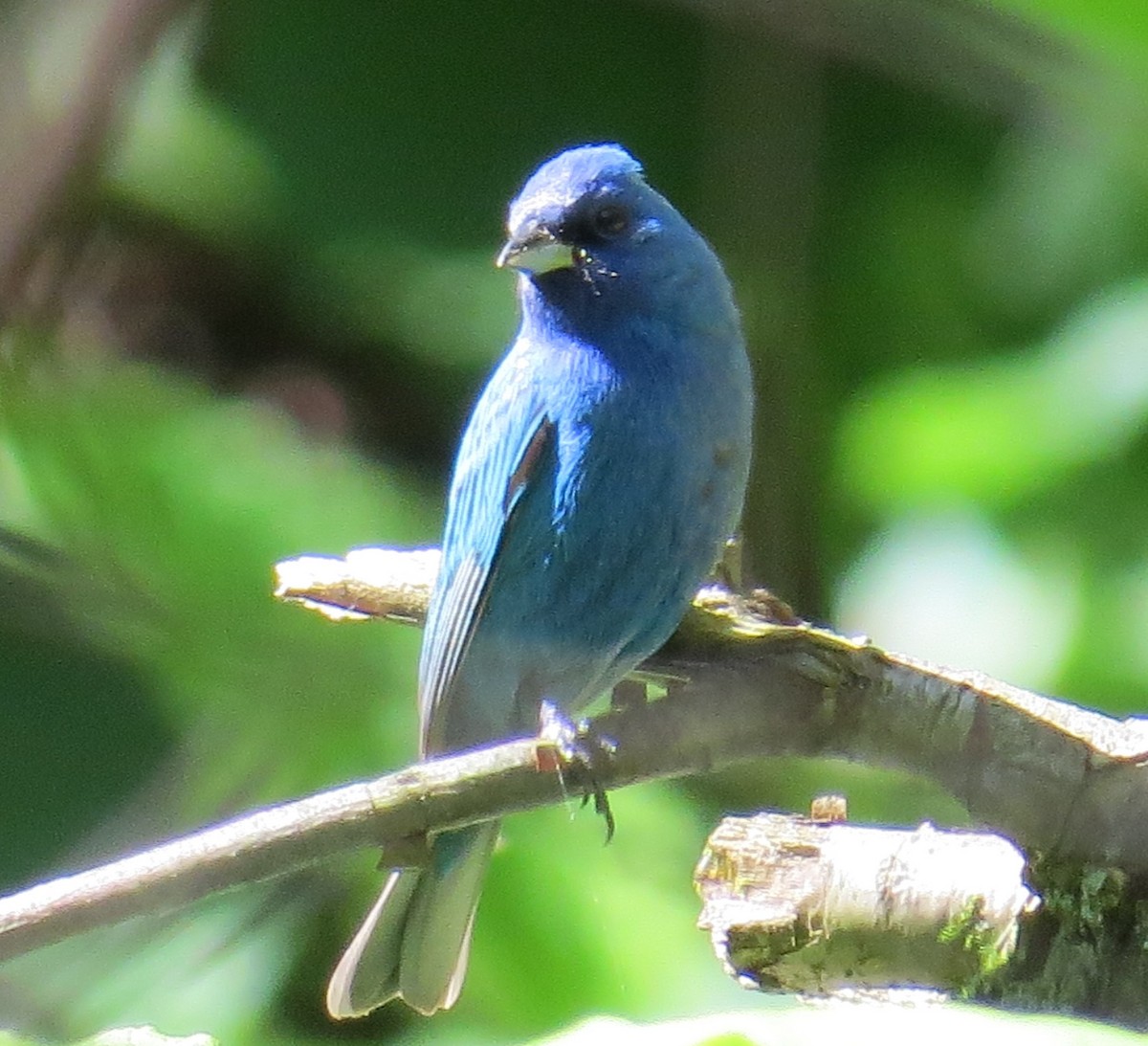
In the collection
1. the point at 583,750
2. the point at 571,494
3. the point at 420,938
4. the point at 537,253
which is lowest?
the point at 420,938

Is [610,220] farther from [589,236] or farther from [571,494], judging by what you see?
[571,494]

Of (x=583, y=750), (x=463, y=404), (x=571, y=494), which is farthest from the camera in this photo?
(x=463, y=404)

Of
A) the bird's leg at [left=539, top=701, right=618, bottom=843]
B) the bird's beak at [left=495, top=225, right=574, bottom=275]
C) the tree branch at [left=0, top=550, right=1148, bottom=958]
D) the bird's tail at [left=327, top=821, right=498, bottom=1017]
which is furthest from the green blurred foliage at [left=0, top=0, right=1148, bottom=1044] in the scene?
the bird's leg at [left=539, top=701, right=618, bottom=843]

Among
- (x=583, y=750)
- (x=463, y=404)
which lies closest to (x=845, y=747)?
(x=583, y=750)

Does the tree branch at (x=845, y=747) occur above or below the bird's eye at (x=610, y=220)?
below

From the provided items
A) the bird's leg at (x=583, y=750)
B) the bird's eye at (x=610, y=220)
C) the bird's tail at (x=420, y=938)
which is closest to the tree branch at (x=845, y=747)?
the bird's leg at (x=583, y=750)

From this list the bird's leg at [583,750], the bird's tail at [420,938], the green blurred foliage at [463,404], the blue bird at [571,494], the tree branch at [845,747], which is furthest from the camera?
the green blurred foliage at [463,404]

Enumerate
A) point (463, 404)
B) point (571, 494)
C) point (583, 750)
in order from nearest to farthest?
point (583, 750)
point (571, 494)
point (463, 404)

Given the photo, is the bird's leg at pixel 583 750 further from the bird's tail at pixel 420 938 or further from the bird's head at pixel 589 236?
the bird's head at pixel 589 236
